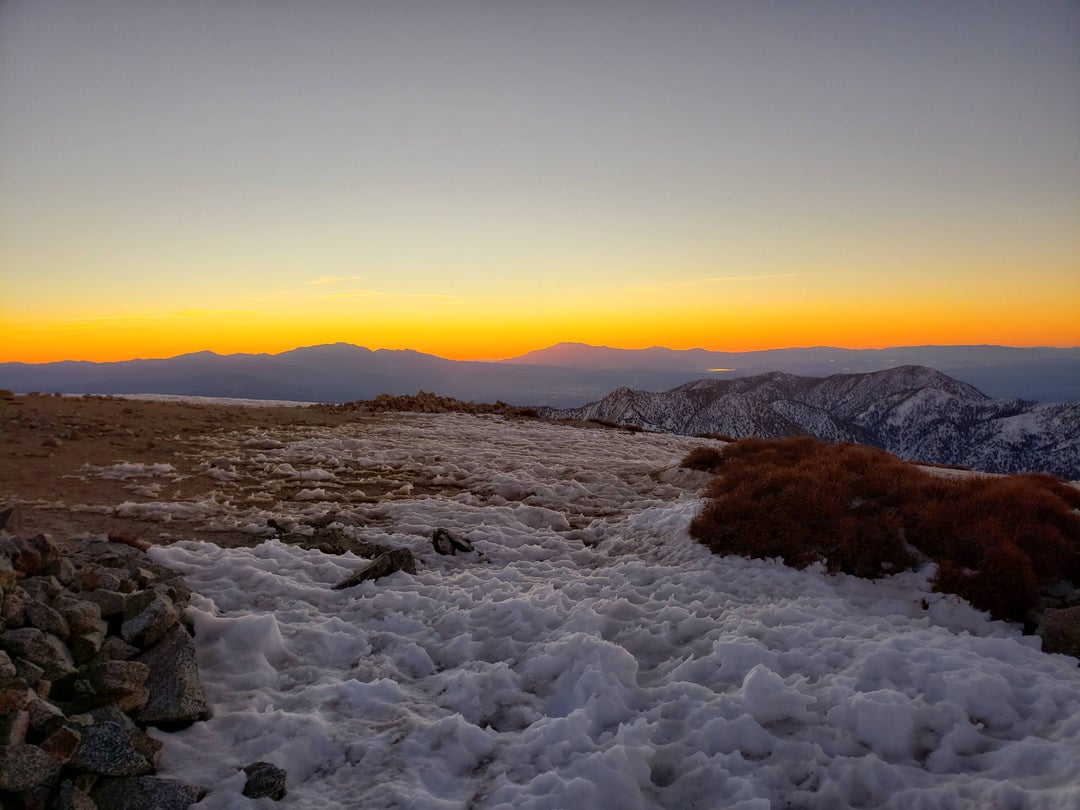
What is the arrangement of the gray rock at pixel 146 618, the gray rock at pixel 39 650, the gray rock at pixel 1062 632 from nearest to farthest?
the gray rock at pixel 39 650, the gray rock at pixel 146 618, the gray rock at pixel 1062 632

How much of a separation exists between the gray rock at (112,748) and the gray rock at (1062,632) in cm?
1122

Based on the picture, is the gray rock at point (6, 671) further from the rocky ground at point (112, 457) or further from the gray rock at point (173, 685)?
the rocky ground at point (112, 457)

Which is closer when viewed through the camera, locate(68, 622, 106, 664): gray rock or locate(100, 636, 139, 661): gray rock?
locate(68, 622, 106, 664): gray rock

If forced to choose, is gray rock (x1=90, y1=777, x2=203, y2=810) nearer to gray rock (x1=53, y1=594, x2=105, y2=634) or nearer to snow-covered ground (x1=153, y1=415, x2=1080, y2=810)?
snow-covered ground (x1=153, y1=415, x2=1080, y2=810)

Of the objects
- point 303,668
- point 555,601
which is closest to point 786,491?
point 555,601

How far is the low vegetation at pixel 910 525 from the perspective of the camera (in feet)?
32.7

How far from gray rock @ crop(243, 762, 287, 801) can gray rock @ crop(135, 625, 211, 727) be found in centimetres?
123

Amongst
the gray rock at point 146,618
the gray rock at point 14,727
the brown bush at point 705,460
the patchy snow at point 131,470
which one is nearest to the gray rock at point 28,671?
the gray rock at point 14,727

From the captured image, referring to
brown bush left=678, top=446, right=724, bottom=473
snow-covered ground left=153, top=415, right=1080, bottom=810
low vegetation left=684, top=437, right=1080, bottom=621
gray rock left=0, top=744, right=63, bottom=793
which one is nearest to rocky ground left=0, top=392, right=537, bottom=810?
gray rock left=0, top=744, right=63, bottom=793

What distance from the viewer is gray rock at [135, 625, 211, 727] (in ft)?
21.2

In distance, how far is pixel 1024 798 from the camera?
196 inches

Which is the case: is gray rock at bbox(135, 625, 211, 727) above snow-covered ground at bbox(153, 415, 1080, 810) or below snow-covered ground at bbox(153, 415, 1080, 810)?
above

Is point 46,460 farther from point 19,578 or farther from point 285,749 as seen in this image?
point 285,749

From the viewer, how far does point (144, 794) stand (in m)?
5.35
